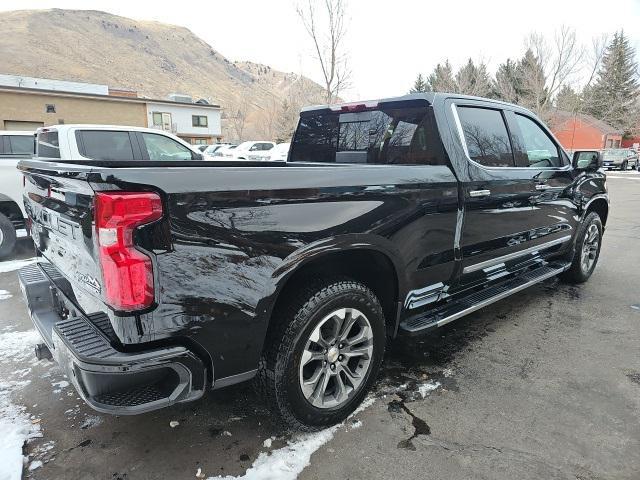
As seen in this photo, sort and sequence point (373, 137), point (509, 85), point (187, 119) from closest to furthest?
1. point (373, 137)
2. point (509, 85)
3. point (187, 119)

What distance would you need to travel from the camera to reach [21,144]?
6.92 meters

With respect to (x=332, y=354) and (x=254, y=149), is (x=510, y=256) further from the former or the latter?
(x=254, y=149)

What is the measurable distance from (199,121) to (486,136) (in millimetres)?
42343

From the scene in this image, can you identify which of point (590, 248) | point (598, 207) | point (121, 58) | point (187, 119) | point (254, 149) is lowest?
point (590, 248)

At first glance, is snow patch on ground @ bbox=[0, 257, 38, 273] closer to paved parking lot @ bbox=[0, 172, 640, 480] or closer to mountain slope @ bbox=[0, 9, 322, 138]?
paved parking lot @ bbox=[0, 172, 640, 480]

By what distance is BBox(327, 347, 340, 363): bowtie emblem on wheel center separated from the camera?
8.03ft

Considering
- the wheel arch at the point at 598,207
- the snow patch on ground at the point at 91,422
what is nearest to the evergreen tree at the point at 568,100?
the wheel arch at the point at 598,207

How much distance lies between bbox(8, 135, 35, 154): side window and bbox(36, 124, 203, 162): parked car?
548mm

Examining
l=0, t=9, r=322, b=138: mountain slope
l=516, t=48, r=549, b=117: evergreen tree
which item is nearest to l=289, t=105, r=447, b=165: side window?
l=516, t=48, r=549, b=117: evergreen tree

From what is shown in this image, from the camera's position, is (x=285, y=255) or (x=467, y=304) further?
(x=467, y=304)

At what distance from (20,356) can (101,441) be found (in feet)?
4.83

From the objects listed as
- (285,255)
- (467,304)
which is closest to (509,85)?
(467,304)

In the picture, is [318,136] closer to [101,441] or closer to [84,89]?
[101,441]

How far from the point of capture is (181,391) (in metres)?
1.88
